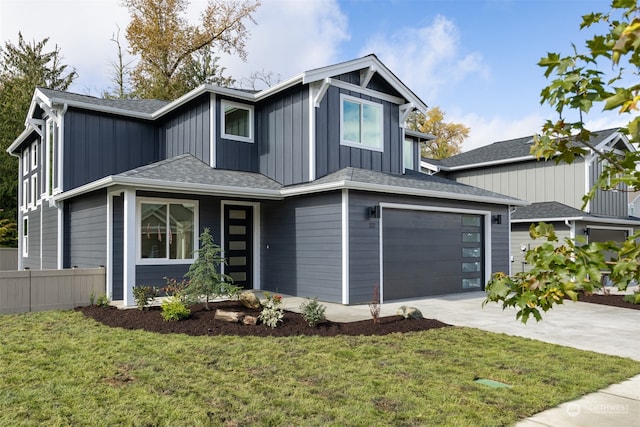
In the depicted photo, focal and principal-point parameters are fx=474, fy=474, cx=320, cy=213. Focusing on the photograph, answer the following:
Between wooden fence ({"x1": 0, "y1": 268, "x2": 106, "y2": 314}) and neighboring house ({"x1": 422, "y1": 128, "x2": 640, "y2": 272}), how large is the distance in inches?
523

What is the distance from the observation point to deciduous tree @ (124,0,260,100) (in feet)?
81.8

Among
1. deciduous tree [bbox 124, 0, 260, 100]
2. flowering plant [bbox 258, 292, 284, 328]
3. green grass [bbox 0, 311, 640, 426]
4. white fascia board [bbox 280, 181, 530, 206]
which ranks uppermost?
deciduous tree [bbox 124, 0, 260, 100]

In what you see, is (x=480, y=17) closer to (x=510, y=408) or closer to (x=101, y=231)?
(x=510, y=408)

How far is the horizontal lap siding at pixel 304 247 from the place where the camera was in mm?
10000

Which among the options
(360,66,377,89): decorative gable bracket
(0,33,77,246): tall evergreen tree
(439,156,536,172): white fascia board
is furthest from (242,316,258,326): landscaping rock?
(0,33,77,246): tall evergreen tree

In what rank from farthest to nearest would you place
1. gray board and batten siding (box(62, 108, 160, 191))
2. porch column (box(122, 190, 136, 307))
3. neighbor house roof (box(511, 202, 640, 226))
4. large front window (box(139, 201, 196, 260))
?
neighbor house roof (box(511, 202, 640, 226)) → gray board and batten siding (box(62, 108, 160, 191)) → large front window (box(139, 201, 196, 260)) → porch column (box(122, 190, 136, 307))

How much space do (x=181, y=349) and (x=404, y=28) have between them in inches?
498

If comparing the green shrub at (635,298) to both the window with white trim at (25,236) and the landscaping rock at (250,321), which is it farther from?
the window with white trim at (25,236)

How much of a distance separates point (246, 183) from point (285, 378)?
6.71 meters

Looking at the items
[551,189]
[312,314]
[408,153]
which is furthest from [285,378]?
[551,189]

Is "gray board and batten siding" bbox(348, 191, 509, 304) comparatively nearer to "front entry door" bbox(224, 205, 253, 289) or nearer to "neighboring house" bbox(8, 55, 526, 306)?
"neighboring house" bbox(8, 55, 526, 306)

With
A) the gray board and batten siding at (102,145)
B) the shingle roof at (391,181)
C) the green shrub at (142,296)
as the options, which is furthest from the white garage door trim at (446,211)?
the gray board and batten siding at (102,145)

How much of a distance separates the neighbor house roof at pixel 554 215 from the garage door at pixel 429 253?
4.48 meters

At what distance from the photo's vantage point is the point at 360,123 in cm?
1190
